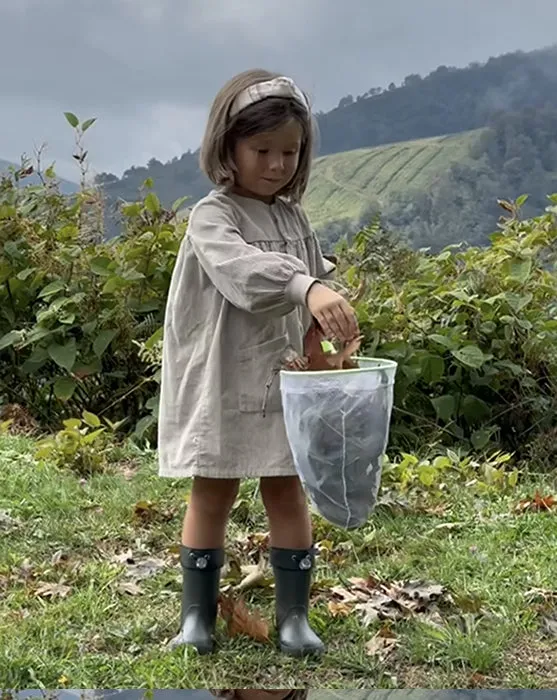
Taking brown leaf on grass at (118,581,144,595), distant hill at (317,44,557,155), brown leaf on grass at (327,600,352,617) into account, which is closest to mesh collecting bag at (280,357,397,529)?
brown leaf on grass at (327,600,352,617)

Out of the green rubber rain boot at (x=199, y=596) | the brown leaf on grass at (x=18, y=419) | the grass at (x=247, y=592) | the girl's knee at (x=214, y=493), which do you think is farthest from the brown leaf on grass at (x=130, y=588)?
the brown leaf on grass at (x=18, y=419)

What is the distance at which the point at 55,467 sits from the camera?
303 cm

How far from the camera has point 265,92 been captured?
1.69 metres

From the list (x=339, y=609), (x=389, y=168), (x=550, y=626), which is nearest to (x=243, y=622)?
(x=339, y=609)

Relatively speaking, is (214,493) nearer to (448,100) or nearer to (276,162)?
(276,162)

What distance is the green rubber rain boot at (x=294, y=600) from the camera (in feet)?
Result: 6.02

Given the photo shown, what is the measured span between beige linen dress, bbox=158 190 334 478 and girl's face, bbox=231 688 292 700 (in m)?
0.34

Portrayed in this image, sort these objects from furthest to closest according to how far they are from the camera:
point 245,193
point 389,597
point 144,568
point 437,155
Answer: point 437,155 < point 144,568 < point 389,597 < point 245,193

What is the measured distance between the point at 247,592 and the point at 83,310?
187 centimetres

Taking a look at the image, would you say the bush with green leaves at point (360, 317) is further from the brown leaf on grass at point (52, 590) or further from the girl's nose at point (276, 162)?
the girl's nose at point (276, 162)

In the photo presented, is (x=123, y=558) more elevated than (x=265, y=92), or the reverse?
(x=265, y=92)

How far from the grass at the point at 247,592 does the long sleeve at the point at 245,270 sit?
632mm

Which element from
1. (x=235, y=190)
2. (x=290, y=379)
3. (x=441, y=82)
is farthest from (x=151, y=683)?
(x=441, y=82)

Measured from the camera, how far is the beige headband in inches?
66.7
